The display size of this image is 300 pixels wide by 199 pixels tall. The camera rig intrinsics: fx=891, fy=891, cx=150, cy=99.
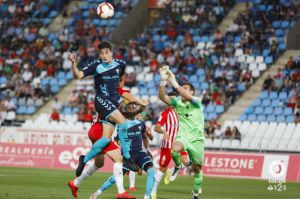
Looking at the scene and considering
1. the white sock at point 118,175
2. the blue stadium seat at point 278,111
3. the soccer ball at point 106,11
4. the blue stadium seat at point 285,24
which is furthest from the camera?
the blue stadium seat at point 285,24

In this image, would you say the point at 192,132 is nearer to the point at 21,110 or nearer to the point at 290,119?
the point at 290,119

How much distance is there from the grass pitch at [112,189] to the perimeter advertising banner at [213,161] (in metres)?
2.82

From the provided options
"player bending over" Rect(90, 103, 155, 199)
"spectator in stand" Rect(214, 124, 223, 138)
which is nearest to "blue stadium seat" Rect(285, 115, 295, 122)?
"spectator in stand" Rect(214, 124, 223, 138)

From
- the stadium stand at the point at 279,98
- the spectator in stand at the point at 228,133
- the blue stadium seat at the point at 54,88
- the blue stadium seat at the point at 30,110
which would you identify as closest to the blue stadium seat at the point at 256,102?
Result: the stadium stand at the point at 279,98

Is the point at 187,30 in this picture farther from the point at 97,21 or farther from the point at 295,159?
the point at 295,159

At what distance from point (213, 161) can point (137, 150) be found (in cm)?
1455

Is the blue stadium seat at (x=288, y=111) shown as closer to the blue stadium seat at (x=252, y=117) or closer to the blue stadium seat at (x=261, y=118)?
the blue stadium seat at (x=261, y=118)

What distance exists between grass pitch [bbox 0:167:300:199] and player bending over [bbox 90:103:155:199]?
1.29m

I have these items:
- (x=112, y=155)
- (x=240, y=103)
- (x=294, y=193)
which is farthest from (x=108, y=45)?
(x=240, y=103)

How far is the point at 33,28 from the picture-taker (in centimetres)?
5156

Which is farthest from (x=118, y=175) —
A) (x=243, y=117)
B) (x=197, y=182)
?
(x=243, y=117)

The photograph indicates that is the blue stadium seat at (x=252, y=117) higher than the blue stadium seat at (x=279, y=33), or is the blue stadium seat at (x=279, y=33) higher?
the blue stadium seat at (x=279, y=33)

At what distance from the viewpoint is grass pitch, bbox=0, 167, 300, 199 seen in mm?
19656

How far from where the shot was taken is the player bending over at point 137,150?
674 inches
